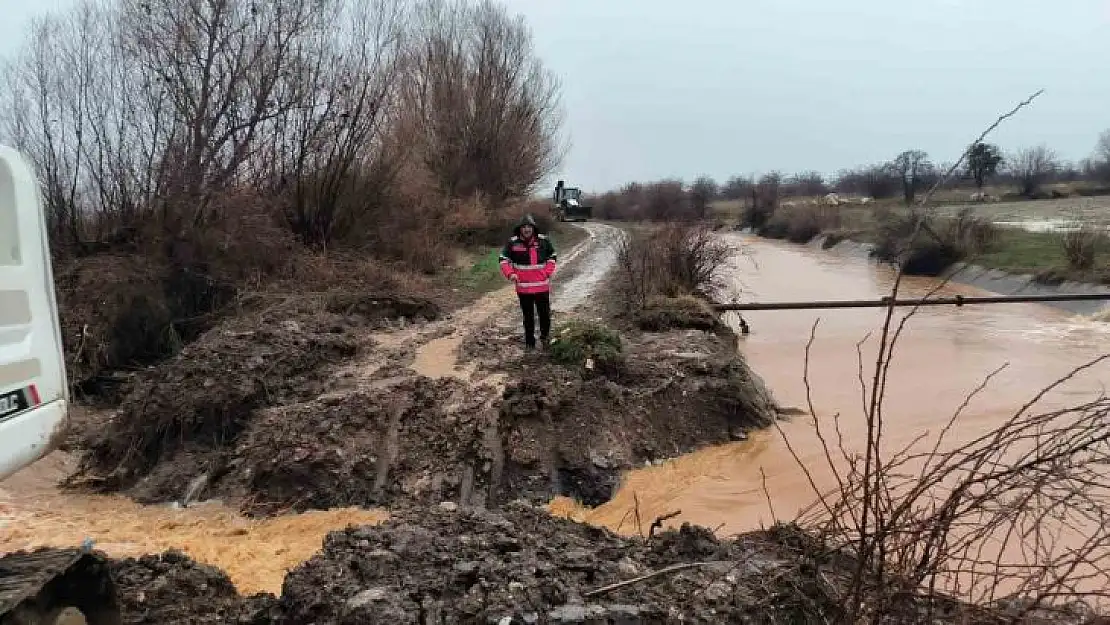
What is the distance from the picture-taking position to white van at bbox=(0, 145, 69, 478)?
113 inches

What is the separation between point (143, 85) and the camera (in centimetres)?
1384

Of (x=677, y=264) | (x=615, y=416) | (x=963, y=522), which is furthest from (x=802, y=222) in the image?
(x=963, y=522)

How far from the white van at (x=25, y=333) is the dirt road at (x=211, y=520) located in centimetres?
275

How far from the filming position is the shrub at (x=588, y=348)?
8.86 m

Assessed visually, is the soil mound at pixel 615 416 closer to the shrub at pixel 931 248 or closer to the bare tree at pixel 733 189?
the shrub at pixel 931 248

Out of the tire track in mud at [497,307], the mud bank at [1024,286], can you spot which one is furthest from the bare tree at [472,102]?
the mud bank at [1024,286]

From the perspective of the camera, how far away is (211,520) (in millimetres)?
6734

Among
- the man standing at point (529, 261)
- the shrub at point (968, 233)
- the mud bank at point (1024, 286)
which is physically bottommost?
the mud bank at point (1024, 286)

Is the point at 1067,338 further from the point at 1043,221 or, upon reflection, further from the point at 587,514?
the point at 1043,221

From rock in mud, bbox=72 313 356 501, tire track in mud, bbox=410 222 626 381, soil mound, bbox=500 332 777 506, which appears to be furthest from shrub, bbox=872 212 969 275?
rock in mud, bbox=72 313 356 501

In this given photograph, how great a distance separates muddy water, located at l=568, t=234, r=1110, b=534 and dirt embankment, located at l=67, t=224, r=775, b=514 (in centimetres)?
43

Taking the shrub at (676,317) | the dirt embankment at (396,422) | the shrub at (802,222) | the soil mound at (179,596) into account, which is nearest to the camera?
the soil mound at (179,596)

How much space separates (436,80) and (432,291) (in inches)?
635

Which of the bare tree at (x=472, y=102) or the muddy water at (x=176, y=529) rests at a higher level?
the bare tree at (x=472, y=102)
